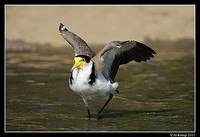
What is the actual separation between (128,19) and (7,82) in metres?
7.06

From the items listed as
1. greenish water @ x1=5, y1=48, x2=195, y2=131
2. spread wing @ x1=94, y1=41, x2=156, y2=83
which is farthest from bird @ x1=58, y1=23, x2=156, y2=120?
greenish water @ x1=5, y1=48, x2=195, y2=131

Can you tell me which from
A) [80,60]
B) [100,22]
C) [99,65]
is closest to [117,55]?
[99,65]

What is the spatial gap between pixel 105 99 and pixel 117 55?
2.12 m

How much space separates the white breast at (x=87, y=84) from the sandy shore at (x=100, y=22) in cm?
758

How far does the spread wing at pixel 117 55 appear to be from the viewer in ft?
21.8

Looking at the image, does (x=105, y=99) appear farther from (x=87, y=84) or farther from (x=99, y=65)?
(x=87, y=84)

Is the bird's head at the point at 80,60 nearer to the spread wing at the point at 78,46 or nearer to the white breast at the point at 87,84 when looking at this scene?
the white breast at the point at 87,84

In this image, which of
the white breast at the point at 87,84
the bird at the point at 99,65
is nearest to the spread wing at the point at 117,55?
the bird at the point at 99,65

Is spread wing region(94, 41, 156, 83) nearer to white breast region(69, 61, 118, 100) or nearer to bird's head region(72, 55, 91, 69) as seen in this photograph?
white breast region(69, 61, 118, 100)

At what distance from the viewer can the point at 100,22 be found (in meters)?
15.3

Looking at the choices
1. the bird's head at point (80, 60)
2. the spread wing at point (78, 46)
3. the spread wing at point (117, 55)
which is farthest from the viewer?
the spread wing at point (78, 46)

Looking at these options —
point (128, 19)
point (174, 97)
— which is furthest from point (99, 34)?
point (174, 97)

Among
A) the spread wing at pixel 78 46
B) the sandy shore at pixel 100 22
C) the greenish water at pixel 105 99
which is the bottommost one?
the greenish water at pixel 105 99

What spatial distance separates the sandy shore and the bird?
275 inches
